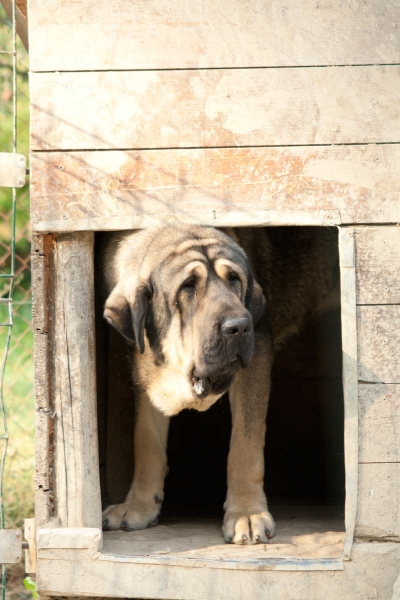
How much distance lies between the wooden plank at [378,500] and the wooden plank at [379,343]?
37cm

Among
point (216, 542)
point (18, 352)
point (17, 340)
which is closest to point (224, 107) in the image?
point (216, 542)

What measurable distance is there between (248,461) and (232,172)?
1.35 m

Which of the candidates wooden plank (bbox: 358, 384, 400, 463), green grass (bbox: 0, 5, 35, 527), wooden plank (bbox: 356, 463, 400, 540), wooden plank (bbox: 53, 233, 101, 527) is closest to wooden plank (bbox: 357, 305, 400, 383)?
wooden plank (bbox: 358, 384, 400, 463)

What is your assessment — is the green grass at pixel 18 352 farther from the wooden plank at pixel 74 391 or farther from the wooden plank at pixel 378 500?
the wooden plank at pixel 378 500

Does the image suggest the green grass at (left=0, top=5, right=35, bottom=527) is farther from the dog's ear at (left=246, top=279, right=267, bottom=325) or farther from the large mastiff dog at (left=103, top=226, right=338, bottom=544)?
the dog's ear at (left=246, top=279, right=267, bottom=325)

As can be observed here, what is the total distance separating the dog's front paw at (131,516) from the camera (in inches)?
152

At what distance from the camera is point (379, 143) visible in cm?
339

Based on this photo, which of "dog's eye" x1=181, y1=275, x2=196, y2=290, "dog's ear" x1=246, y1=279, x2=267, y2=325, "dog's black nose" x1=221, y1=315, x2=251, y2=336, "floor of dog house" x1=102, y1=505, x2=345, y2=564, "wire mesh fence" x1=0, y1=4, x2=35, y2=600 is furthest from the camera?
"wire mesh fence" x1=0, y1=4, x2=35, y2=600

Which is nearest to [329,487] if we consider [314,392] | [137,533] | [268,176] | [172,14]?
[314,392]

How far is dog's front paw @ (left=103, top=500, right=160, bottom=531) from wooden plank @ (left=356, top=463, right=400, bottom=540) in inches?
41.6

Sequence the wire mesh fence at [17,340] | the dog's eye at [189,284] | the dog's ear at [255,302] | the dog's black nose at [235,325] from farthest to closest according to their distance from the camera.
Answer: the wire mesh fence at [17,340] < the dog's ear at [255,302] < the dog's eye at [189,284] < the dog's black nose at [235,325]

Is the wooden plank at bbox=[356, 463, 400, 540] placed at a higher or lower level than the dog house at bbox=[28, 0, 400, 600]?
lower

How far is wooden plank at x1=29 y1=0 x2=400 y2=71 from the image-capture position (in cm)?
338

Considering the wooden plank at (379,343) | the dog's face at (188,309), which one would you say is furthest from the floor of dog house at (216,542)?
the wooden plank at (379,343)
